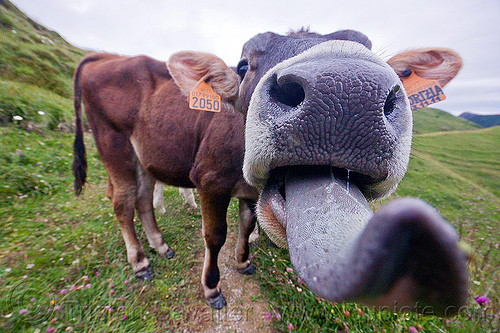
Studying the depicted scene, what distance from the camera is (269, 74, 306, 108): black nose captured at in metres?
1.10

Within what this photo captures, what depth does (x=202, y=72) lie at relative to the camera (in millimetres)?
2188

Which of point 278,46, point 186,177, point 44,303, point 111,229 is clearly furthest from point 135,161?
point 278,46

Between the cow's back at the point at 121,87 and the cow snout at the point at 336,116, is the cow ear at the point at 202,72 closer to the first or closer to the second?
the cow's back at the point at 121,87

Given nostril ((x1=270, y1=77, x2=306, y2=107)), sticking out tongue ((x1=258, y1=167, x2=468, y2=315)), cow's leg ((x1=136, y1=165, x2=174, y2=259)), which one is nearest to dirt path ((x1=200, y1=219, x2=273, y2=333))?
cow's leg ((x1=136, y1=165, x2=174, y2=259))

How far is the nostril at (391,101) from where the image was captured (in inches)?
42.0

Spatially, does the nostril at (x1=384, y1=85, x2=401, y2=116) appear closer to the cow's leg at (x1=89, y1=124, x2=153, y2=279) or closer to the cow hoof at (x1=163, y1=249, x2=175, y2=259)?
the cow's leg at (x1=89, y1=124, x2=153, y2=279)

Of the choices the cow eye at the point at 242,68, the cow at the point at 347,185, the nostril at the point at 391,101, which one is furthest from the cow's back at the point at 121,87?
the nostril at the point at 391,101

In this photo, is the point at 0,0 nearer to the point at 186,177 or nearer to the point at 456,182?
the point at 186,177

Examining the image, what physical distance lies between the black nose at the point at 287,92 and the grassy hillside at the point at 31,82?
8.01 m

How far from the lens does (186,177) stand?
9.07 feet

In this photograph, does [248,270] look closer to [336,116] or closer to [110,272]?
[110,272]

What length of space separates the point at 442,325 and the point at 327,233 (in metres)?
2.42

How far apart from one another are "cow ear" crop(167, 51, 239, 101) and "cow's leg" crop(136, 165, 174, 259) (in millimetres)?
1668

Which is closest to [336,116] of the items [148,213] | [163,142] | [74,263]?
[163,142]
